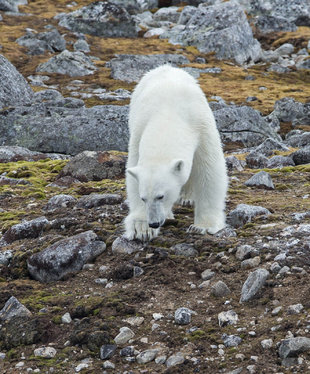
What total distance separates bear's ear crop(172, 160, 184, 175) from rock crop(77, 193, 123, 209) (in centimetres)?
271

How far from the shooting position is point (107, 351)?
Result: 4238 mm

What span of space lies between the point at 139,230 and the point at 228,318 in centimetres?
211

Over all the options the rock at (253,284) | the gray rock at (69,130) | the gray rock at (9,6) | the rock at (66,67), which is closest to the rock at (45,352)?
the rock at (253,284)

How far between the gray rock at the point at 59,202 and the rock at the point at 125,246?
7.15 feet

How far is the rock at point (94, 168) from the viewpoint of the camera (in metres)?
10.8

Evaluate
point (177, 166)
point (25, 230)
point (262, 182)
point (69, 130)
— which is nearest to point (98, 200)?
point (25, 230)

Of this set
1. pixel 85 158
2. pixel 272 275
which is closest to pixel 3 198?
pixel 85 158

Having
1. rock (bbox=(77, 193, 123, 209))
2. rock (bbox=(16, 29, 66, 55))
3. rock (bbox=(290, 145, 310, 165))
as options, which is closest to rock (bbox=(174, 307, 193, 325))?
rock (bbox=(77, 193, 123, 209))

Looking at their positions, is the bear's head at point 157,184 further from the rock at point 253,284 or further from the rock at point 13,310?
the rock at point 13,310

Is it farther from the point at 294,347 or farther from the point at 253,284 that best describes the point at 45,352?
the point at 294,347

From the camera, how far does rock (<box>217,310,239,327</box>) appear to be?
439 cm

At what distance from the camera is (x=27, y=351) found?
14.6ft

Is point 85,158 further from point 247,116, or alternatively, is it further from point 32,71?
point 32,71

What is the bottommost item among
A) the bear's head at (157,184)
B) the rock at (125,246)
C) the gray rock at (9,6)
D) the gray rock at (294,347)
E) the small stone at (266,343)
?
the rock at (125,246)
